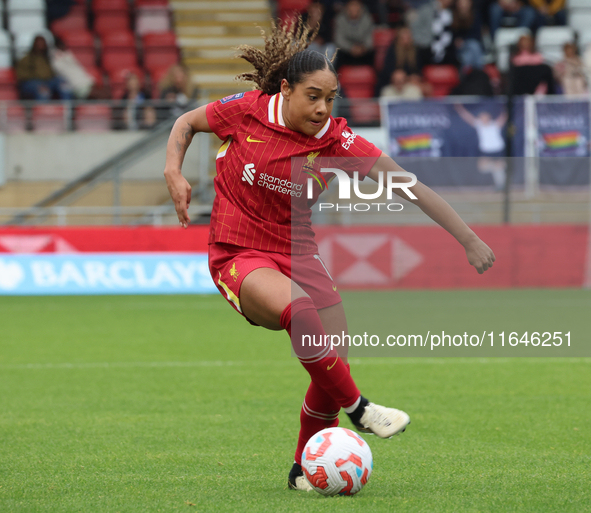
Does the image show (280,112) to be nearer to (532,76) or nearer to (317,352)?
(317,352)

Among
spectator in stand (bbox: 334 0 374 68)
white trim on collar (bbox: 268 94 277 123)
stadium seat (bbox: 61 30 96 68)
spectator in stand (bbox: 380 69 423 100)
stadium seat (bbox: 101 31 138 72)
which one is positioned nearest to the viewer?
white trim on collar (bbox: 268 94 277 123)

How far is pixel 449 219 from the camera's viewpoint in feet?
12.9

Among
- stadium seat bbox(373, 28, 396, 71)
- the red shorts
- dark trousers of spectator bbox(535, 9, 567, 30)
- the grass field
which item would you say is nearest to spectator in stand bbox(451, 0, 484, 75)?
dark trousers of spectator bbox(535, 9, 567, 30)

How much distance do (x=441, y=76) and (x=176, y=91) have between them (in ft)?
18.0

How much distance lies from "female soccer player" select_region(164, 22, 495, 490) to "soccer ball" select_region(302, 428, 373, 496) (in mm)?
157

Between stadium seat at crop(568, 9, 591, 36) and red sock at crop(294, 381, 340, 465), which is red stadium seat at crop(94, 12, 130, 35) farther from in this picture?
red sock at crop(294, 381, 340, 465)

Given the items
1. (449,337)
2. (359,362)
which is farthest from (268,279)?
(449,337)

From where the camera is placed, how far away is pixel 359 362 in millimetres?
8320

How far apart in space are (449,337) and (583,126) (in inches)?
258

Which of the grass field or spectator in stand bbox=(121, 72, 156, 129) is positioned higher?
spectator in stand bbox=(121, 72, 156, 129)

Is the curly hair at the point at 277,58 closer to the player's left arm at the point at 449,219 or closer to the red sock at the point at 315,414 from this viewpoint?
the player's left arm at the point at 449,219

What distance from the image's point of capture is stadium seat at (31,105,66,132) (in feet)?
54.4

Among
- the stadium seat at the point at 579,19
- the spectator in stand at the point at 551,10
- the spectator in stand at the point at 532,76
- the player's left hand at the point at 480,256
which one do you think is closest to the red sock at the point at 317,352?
the player's left hand at the point at 480,256

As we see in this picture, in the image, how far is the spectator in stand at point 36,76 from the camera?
56.6 feet
